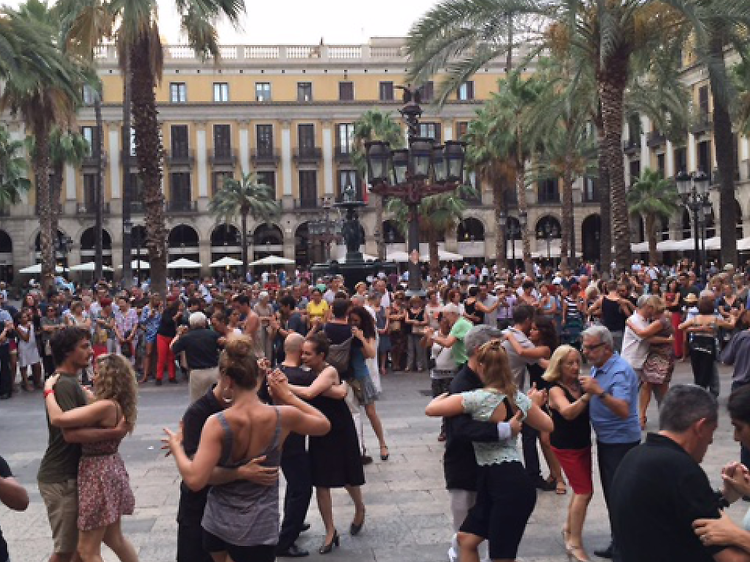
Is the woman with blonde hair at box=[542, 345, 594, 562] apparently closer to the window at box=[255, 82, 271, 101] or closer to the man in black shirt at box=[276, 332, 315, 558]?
the man in black shirt at box=[276, 332, 315, 558]

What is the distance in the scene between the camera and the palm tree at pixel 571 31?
1639 centimetres

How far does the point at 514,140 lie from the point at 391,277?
15039 millimetres

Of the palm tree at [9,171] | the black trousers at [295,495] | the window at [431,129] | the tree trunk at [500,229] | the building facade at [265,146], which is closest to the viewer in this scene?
the black trousers at [295,495]

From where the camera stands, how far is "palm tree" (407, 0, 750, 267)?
53.8 ft

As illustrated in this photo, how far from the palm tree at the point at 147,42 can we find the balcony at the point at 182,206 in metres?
34.0

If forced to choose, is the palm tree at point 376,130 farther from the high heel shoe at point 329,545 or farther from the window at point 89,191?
the high heel shoe at point 329,545

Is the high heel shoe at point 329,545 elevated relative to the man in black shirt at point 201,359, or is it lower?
lower

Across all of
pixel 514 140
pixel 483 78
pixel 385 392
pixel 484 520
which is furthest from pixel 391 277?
pixel 483 78

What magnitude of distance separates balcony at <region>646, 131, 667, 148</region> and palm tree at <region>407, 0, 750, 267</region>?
99.3 feet

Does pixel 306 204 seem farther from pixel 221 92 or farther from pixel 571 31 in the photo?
pixel 571 31

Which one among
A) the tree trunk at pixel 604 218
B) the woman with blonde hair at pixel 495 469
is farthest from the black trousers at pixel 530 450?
the tree trunk at pixel 604 218

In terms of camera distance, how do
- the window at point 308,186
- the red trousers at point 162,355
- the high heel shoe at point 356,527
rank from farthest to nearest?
1. the window at point 308,186
2. the red trousers at point 162,355
3. the high heel shoe at point 356,527

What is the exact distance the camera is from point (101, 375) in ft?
15.3

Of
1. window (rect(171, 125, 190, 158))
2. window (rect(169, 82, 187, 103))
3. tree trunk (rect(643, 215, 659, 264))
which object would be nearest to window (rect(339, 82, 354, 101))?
window (rect(169, 82, 187, 103))
